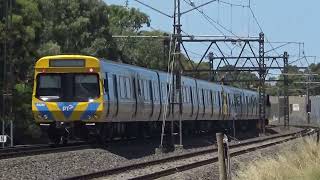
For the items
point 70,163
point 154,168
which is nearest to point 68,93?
point 70,163

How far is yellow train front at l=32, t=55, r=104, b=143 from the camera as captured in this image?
2391cm

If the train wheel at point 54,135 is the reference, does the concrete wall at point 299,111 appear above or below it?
above

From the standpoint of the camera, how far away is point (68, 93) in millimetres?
24203

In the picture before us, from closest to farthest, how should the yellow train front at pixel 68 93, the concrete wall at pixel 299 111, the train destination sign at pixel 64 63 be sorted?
the yellow train front at pixel 68 93
the train destination sign at pixel 64 63
the concrete wall at pixel 299 111

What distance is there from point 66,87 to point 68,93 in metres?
0.21

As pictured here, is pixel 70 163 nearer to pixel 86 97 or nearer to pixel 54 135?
pixel 86 97

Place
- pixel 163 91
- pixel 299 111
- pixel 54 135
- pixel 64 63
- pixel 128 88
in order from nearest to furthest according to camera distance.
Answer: pixel 64 63 → pixel 54 135 → pixel 128 88 → pixel 163 91 → pixel 299 111

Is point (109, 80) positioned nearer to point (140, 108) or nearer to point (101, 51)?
point (140, 108)

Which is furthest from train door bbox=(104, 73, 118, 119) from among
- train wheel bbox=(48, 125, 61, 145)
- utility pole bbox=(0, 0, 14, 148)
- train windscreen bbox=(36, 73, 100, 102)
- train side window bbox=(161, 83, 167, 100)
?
utility pole bbox=(0, 0, 14, 148)

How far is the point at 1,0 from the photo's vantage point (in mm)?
37719

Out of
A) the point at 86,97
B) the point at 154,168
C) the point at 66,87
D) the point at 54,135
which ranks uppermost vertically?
the point at 66,87

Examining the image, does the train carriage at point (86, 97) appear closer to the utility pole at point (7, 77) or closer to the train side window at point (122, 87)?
the train side window at point (122, 87)

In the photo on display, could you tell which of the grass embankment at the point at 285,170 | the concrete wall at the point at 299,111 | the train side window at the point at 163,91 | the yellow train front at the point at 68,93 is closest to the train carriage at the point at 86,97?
the yellow train front at the point at 68,93

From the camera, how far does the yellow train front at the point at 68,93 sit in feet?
78.4
